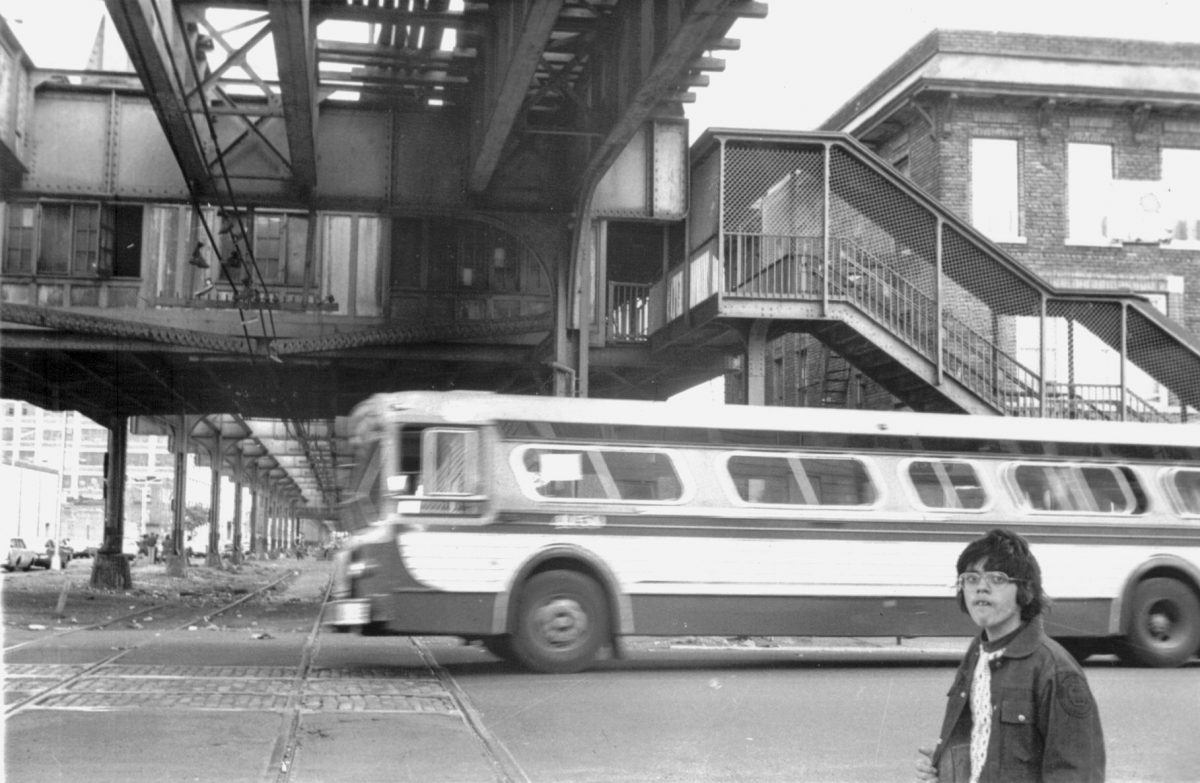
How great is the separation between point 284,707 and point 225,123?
10255 mm

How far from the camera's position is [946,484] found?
15.4m

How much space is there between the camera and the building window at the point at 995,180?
2934 cm

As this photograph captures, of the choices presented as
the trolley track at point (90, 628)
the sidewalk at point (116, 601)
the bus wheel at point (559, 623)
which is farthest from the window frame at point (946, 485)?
the sidewalk at point (116, 601)

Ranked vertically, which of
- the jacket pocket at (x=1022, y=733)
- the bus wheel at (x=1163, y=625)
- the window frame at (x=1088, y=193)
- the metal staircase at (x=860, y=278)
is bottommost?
the bus wheel at (x=1163, y=625)

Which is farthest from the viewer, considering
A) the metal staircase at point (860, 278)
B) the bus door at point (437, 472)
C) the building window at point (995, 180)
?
the building window at point (995, 180)

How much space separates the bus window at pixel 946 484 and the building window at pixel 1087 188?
Answer: 15.8 m

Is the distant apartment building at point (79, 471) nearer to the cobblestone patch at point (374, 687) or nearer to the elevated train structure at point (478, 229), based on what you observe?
the elevated train structure at point (478, 229)

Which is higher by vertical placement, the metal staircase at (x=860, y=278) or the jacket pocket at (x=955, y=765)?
the metal staircase at (x=860, y=278)

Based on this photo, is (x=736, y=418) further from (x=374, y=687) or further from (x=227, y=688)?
(x=227, y=688)

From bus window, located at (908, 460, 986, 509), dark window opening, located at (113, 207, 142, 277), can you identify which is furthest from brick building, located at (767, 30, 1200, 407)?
dark window opening, located at (113, 207, 142, 277)

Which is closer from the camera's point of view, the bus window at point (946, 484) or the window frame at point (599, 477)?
the window frame at point (599, 477)

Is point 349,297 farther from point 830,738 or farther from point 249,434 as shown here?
point 249,434

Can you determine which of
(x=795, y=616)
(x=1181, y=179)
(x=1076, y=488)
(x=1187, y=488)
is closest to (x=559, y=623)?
(x=795, y=616)

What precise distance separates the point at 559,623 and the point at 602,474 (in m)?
1.63
